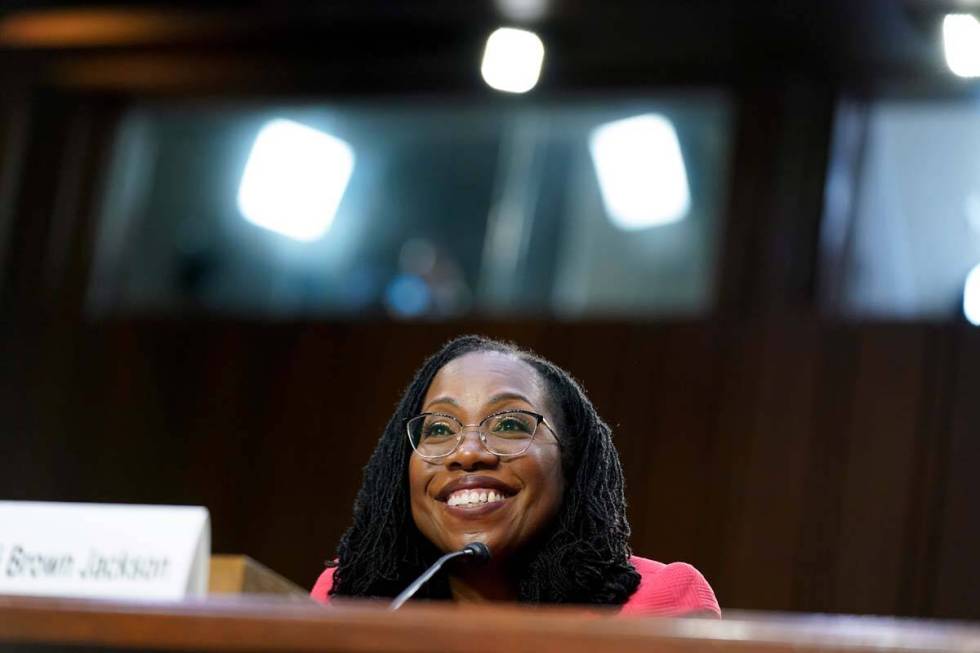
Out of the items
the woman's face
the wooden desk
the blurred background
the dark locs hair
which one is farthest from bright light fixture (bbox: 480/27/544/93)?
the wooden desk

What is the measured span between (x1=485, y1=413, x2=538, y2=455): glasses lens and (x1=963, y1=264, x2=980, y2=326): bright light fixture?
81.3 inches

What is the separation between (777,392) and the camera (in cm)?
386

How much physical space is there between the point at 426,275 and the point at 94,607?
11.0 ft

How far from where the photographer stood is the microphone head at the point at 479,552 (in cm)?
185

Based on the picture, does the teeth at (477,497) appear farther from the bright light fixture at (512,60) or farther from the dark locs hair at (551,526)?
the bright light fixture at (512,60)

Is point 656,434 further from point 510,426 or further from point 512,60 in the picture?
point 510,426

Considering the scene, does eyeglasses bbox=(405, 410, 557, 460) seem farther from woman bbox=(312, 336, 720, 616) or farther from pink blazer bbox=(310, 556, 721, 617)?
pink blazer bbox=(310, 556, 721, 617)

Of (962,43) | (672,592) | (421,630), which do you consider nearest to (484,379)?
(672,592)

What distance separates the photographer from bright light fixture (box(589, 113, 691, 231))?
434cm

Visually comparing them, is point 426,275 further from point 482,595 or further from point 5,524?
point 5,524

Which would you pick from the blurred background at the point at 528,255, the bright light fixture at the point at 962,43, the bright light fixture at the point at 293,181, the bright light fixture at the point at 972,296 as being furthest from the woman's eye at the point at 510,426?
the bright light fixture at the point at 293,181

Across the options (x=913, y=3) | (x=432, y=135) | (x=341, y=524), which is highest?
(x=913, y=3)

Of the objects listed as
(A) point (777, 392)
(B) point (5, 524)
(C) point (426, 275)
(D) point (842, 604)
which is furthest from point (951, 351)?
(B) point (5, 524)

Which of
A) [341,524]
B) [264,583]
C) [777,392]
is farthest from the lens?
[341,524]
